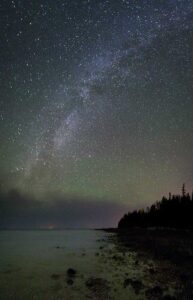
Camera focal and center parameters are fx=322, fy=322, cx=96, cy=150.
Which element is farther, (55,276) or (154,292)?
(55,276)

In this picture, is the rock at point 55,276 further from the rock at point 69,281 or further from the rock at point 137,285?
the rock at point 137,285

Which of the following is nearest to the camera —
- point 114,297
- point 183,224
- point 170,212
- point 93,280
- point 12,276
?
point 114,297

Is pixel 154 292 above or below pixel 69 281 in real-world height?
above

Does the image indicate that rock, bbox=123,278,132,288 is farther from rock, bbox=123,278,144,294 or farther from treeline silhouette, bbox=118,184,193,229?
treeline silhouette, bbox=118,184,193,229

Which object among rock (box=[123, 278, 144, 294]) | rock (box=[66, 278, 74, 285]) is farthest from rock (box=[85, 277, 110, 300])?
rock (box=[123, 278, 144, 294])

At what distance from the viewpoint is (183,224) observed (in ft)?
389

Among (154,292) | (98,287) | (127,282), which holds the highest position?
(154,292)

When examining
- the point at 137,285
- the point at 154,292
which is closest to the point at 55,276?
the point at 137,285

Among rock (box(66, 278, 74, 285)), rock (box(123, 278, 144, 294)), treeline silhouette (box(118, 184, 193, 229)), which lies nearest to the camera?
rock (box(123, 278, 144, 294))

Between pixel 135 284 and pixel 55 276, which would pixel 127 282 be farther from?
pixel 55 276

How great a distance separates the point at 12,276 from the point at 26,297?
10189 mm

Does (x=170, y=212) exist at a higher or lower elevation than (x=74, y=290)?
higher

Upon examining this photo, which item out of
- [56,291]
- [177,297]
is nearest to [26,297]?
[56,291]

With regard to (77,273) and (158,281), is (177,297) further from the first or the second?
(77,273)
